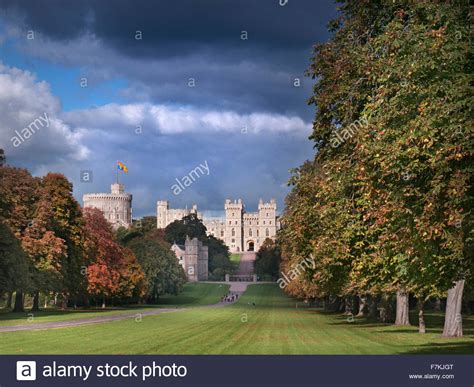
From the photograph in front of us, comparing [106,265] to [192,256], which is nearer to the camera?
[106,265]

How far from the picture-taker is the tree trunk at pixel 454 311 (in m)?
32.1

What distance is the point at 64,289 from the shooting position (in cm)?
6594

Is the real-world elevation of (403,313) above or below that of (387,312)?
above

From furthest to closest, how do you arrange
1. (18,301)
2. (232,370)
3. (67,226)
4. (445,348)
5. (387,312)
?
(67,226) < (18,301) < (387,312) < (445,348) < (232,370)

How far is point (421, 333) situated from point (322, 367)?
14.6 metres

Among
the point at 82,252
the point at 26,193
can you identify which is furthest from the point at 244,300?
the point at 26,193

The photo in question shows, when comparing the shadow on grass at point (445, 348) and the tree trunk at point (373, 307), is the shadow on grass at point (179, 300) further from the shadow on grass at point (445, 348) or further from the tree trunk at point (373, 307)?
the shadow on grass at point (445, 348)

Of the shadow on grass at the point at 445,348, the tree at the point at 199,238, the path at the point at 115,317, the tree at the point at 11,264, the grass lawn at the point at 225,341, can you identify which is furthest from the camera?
the tree at the point at 199,238

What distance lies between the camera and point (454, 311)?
32312mm

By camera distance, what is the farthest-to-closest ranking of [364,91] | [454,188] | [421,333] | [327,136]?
[421,333]
[327,136]
[364,91]
[454,188]

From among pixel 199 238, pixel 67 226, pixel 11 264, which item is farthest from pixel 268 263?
pixel 11 264

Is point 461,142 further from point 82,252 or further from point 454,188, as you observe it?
point 82,252

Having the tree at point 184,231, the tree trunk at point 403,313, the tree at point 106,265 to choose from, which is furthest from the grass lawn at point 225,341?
the tree at point 184,231

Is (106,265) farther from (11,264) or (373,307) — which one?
(373,307)
